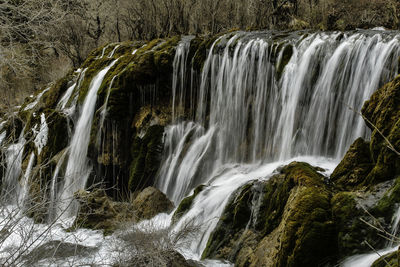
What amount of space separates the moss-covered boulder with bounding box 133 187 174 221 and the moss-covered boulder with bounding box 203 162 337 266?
2027mm

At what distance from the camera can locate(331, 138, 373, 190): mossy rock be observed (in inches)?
194

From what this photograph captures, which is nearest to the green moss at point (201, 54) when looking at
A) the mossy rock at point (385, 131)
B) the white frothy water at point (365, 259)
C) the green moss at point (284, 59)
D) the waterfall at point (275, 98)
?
the waterfall at point (275, 98)

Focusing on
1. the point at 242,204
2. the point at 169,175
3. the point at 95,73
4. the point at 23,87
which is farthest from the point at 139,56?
the point at 23,87

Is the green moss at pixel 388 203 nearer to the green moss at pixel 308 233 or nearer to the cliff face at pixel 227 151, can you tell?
the cliff face at pixel 227 151

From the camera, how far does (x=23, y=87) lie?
22.3m

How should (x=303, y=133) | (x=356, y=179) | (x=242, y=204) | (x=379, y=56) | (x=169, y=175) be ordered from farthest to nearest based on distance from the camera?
(x=169, y=175) < (x=303, y=133) < (x=379, y=56) < (x=242, y=204) < (x=356, y=179)

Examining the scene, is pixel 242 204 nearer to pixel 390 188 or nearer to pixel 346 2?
pixel 390 188

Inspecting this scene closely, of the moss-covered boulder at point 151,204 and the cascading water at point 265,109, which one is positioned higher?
the cascading water at point 265,109

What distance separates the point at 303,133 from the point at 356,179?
282 centimetres

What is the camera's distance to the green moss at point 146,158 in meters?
9.80

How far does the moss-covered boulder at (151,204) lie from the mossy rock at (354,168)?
4.00 m

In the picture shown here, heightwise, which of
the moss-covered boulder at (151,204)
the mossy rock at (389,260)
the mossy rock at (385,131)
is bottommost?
the moss-covered boulder at (151,204)

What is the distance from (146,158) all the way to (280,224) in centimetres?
560

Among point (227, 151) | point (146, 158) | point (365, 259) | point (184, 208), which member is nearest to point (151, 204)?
point (184, 208)
